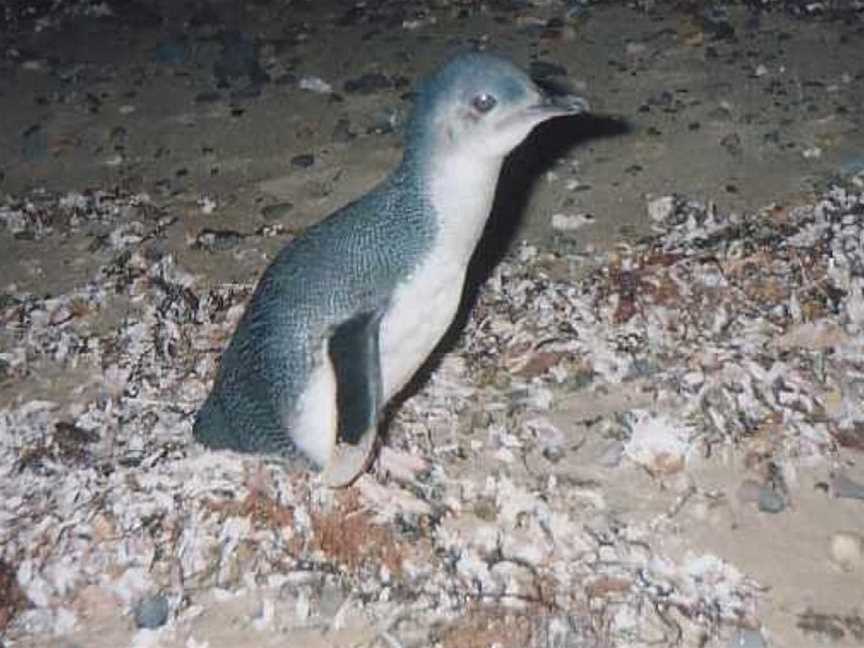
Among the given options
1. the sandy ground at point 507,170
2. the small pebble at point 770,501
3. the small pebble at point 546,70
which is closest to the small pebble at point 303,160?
the sandy ground at point 507,170

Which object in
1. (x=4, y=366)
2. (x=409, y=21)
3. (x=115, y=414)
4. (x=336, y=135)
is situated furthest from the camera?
(x=409, y=21)

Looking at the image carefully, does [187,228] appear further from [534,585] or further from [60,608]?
[534,585]

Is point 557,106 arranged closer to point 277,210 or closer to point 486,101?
point 486,101

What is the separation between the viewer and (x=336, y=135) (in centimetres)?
332

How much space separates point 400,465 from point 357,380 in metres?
0.36

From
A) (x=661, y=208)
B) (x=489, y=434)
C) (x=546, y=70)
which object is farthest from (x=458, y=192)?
(x=546, y=70)

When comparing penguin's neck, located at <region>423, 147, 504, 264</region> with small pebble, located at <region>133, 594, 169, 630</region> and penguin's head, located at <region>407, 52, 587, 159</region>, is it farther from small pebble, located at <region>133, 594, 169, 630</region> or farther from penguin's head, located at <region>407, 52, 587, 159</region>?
small pebble, located at <region>133, 594, 169, 630</region>

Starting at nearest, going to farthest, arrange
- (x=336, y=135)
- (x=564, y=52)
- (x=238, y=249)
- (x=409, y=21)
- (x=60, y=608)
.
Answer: (x=60, y=608) < (x=238, y=249) < (x=336, y=135) < (x=564, y=52) < (x=409, y=21)

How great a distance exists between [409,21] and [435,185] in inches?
93.8

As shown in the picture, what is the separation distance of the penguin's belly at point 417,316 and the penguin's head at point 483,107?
0.65ft

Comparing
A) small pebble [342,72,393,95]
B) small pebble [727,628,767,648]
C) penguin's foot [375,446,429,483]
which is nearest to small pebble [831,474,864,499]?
small pebble [727,628,767,648]

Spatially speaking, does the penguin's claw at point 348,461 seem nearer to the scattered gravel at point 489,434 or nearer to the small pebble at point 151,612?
the scattered gravel at point 489,434

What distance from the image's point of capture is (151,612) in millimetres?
1838

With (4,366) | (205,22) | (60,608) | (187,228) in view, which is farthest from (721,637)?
(205,22)
